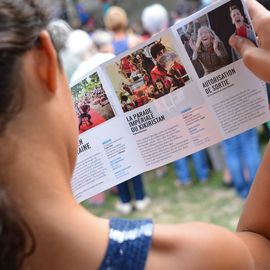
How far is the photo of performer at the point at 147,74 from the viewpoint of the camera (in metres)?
1.12

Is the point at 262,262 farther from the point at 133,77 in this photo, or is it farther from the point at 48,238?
the point at 133,77

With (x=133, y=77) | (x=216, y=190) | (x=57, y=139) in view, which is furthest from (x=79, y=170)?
(x=216, y=190)

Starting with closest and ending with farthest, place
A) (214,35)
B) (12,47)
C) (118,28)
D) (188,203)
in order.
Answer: (12,47) → (214,35) → (188,203) → (118,28)

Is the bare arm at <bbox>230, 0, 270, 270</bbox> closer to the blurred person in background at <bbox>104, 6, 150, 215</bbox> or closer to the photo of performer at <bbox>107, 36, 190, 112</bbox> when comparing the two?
the photo of performer at <bbox>107, 36, 190, 112</bbox>

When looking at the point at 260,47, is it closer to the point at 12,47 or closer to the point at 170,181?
the point at 12,47

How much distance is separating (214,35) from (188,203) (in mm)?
2922

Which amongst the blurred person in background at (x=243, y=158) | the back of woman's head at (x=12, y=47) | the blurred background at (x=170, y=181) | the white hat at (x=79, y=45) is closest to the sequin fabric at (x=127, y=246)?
the back of woman's head at (x=12, y=47)

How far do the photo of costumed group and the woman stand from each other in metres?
0.41

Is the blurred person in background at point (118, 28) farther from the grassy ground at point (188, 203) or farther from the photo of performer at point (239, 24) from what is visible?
the photo of performer at point (239, 24)

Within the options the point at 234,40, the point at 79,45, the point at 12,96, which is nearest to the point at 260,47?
the point at 234,40

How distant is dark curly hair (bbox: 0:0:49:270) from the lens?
67 cm

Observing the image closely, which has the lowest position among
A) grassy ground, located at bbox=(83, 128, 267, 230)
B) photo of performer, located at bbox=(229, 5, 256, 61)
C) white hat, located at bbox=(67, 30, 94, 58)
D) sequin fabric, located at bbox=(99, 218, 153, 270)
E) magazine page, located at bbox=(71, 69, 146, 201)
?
grassy ground, located at bbox=(83, 128, 267, 230)

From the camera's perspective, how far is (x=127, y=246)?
2.36ft

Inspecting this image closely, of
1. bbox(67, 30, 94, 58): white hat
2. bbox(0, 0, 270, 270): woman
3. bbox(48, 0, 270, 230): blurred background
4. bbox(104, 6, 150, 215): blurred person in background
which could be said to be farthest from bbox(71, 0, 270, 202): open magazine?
bbox(104, 6, 150, 215): blurred person in background
